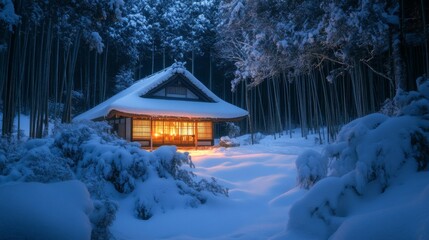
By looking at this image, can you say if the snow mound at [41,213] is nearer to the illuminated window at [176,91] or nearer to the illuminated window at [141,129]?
the illuminated window at [141,129]

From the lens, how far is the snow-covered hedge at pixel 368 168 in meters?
3.01

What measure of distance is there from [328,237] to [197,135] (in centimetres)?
1538

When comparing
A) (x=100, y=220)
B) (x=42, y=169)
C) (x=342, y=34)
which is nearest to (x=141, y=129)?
(x=342, y=34)

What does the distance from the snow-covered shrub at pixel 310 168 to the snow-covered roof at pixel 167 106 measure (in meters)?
10.9

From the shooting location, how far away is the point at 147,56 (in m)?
27.7

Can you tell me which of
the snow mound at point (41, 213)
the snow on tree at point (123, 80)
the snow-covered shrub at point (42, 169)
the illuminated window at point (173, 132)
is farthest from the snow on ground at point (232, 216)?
the snow on tree at point (123, 80)

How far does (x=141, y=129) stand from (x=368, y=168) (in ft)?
49.2

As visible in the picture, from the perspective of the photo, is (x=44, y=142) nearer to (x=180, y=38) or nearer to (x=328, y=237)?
(x=328, y=237)

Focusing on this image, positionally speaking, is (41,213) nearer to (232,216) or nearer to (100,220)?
(100,220)

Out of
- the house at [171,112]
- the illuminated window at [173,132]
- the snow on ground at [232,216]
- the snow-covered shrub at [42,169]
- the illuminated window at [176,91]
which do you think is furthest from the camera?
the illuminated window at [176,91]

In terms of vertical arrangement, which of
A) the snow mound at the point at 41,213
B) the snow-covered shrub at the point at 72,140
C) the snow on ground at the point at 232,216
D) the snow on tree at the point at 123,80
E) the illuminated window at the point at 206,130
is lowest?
the snow on ground at the point at 232,216

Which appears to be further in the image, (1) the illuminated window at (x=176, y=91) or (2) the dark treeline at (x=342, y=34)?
(1) the illuminated window at (x=176, y=91)

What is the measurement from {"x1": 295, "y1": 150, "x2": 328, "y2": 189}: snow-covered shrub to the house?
10904 mm

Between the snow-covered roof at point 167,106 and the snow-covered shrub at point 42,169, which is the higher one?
the snow-covered roof at point 167,106
